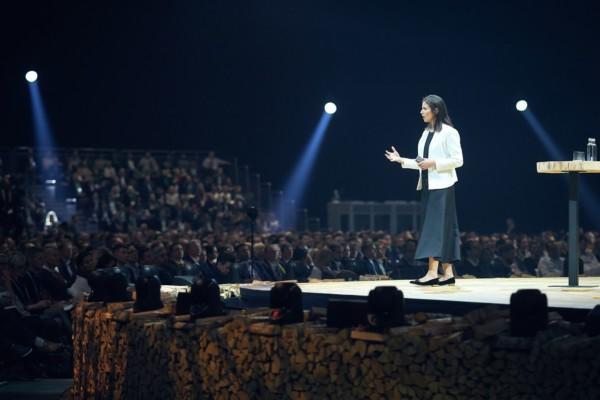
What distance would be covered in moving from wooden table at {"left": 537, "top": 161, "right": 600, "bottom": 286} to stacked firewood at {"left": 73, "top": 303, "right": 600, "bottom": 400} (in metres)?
2.08

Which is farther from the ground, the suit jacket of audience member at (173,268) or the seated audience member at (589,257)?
the seated audience member at (589,257)

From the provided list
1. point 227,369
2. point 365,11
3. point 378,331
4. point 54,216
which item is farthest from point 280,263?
point 365,11

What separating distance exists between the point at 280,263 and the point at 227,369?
589cm

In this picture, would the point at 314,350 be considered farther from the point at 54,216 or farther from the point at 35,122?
the point at 35,122

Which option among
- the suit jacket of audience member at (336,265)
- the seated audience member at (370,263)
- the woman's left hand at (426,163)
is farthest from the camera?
the seated audience member at (370,263)

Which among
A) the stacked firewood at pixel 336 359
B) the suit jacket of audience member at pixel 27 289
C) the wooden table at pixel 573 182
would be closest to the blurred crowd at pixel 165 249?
the suit jacket of audience member at pixel 27 289

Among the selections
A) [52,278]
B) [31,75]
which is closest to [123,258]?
[52,278]

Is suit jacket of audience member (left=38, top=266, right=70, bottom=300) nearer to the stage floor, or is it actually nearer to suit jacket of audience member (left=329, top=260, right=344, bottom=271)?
the stage floor

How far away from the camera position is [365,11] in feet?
73.9

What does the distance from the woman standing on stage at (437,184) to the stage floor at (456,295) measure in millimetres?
239

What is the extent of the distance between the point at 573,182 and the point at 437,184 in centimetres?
98

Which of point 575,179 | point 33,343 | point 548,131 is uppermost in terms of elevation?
point 548,131

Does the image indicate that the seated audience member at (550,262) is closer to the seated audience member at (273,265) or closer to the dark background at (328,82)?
the seated audience member at (273,265)

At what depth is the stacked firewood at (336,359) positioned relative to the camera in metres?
5.27
